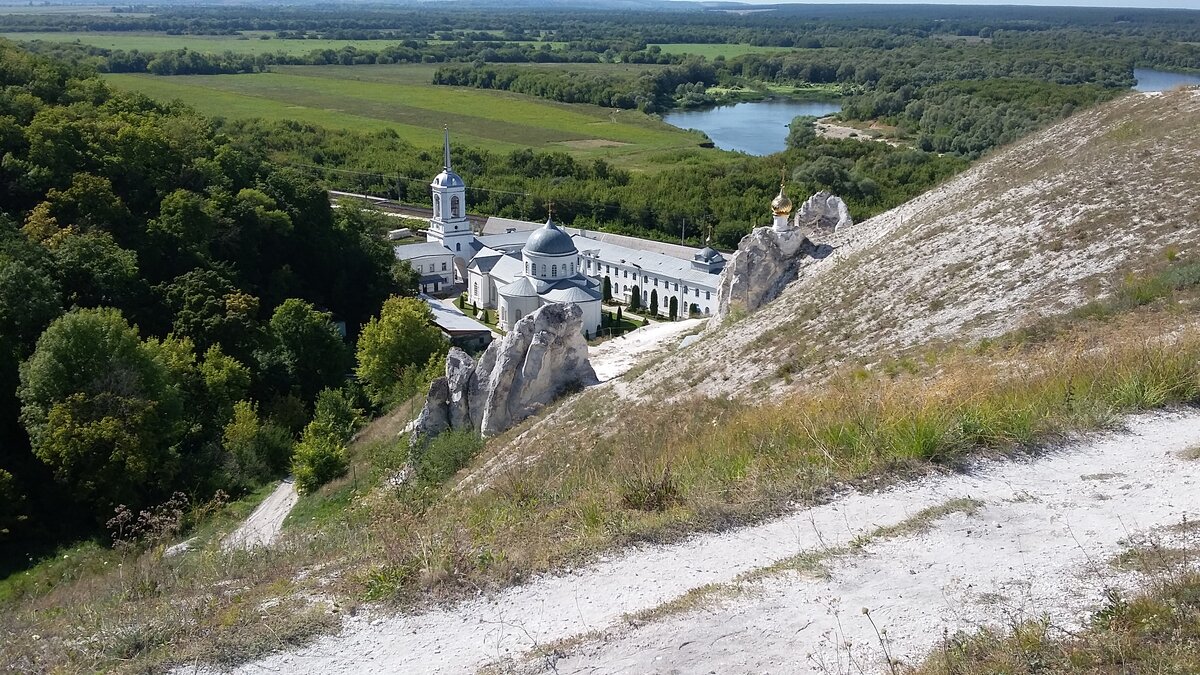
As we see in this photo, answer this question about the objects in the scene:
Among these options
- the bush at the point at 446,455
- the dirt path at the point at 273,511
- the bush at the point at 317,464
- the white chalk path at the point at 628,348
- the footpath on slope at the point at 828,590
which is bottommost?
the dirt path at the point at 273,511

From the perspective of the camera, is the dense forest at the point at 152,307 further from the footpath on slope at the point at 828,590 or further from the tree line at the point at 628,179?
the tree line at the point at 628,179

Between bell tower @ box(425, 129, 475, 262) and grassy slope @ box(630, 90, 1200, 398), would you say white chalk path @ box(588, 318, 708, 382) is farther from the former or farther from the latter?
bell tower @ box(425, 129, 475, 262)

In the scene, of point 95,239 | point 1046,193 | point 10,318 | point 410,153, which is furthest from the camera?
point 410,153

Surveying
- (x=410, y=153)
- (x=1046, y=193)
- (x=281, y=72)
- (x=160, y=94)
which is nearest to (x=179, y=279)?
Answer: (x=1046, y=193)

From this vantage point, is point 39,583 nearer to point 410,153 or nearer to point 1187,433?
point 1187,433

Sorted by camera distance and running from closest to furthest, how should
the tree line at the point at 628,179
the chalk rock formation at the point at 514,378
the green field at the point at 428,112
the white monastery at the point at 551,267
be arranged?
the chalk rock formation at the point at 514,378 → the white monastery at the point at 551,267 → the tree line at the point at 628,179 → the green field at the point at 428,112

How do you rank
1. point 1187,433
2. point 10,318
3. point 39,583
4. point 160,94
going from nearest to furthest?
point 1187,433 < point 39,583 < point 10,318 < point 160,94

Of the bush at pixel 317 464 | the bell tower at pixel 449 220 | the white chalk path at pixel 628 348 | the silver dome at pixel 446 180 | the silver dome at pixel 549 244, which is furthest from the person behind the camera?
the bell tower at pixel 449 220

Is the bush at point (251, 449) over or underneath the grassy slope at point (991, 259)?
underneath

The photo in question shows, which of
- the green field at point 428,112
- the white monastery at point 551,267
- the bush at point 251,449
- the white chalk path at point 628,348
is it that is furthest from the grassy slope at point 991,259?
the green field at point 428,112
